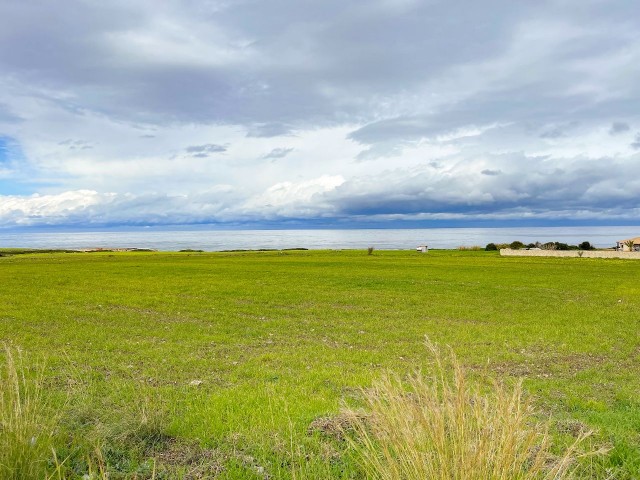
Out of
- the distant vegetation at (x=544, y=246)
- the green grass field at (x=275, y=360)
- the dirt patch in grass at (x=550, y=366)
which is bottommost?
the dirt patch in grass at (x=550, y=366)

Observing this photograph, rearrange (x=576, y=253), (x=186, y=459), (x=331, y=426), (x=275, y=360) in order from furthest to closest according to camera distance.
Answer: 1. (x=576, y=253)
2. (x=275, y=360)
3. (x=331, y=426)
4. (x=186, y=459)

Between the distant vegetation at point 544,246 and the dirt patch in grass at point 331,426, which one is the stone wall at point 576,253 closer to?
the distant vegetation at point 544,246

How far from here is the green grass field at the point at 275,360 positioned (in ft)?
18.8

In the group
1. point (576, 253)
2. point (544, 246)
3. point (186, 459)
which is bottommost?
point (576, 253)

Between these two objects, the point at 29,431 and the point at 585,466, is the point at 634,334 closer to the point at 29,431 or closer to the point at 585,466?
→ the point at 585,466

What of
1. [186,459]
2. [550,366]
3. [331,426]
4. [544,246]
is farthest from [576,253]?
[186,459]

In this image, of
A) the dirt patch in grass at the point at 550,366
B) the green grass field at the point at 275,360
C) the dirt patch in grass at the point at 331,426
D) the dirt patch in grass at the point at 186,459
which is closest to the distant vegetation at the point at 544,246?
the green grass field at the point at 275,360

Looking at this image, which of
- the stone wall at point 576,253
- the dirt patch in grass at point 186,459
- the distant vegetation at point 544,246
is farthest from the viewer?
the distant vegetation at point 544,246

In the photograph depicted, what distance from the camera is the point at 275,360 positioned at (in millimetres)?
11469

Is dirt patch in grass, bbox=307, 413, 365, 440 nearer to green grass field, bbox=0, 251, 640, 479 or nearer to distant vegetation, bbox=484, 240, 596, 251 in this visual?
green grass field, bbox=0, 251, 640, 479

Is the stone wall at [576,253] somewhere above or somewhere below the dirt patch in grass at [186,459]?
below

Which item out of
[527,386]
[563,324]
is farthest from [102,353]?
[563,324]

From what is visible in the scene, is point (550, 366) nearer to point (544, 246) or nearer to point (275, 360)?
point (275, 360)

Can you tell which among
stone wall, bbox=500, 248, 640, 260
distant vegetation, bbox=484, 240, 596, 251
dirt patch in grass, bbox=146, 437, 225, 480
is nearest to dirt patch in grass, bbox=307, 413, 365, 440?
dirt patch in grass, bbox=146, 437, 225, 480
